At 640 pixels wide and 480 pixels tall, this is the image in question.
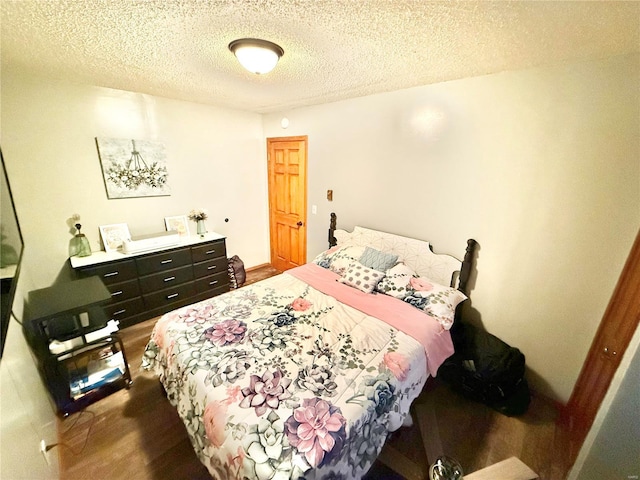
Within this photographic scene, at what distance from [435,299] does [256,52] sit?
207 cm

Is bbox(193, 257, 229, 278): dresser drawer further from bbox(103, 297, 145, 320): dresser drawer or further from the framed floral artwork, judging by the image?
the framed floral artwork

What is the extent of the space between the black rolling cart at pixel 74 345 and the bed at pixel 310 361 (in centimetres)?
46

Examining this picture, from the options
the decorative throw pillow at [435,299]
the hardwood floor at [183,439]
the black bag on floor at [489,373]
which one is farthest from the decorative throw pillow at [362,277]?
the hardwood floor at [183,439]

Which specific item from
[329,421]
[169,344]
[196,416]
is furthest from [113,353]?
[329,421]

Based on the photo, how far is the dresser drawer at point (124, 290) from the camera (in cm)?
253

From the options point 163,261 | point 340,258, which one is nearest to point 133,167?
point 163,261

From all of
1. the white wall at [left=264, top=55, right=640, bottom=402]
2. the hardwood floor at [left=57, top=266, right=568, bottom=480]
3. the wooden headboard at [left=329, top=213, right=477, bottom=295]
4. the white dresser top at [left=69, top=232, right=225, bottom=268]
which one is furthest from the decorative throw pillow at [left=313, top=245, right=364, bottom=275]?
the white dresser top at [left=69, top=232, right=225, bottom=268]

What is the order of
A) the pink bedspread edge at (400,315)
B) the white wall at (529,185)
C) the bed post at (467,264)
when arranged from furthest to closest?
the bed post at (467,264), the pink bedspread edge at (400,315), the white wall at (529,185)

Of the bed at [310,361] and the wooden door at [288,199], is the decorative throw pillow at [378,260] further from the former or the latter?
the wooden door at [288,199]

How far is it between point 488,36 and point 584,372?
2.22 m

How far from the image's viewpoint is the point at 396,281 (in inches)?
85.4

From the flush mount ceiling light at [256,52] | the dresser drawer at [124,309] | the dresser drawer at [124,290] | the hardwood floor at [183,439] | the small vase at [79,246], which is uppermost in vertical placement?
the flush mount ceiling light at [256,52]

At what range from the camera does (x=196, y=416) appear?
50.6 inches

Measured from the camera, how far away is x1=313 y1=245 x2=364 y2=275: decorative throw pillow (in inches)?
98.0
